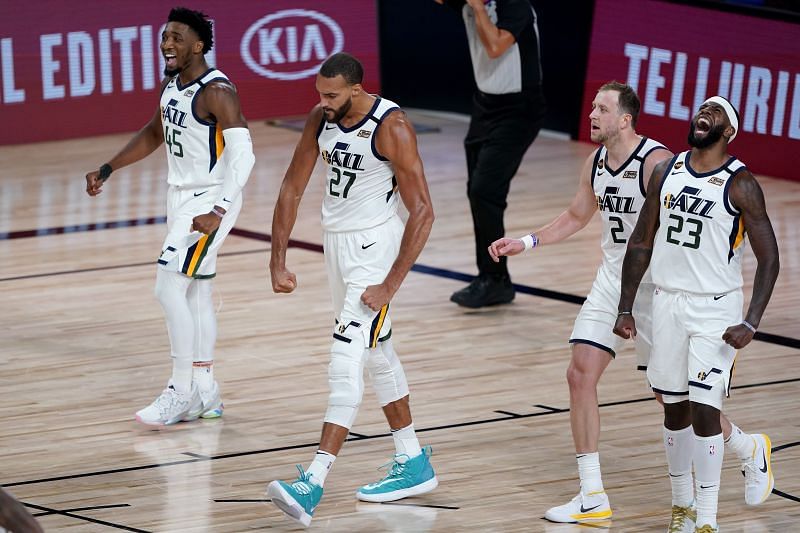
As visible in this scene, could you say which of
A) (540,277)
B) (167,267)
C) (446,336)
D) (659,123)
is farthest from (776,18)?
(167,267)

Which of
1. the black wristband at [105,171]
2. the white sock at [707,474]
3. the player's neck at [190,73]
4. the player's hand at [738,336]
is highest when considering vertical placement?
the player's neck at [190,73]

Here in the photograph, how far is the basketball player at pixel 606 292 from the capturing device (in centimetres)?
601

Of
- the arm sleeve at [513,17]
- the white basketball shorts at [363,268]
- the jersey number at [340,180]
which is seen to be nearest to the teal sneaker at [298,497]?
the white basketball shorts at [363,268]

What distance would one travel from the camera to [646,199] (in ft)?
19.0

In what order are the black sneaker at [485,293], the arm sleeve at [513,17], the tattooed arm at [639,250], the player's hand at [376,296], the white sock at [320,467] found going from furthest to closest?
the black sneaker at [485,293], the arm sleeve at [513,17], the player's hand at [376,296], the white sock at [320,467], the tattooed arm at [639,250]

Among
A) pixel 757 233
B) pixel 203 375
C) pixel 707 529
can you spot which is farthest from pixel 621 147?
→ pixel 203 375

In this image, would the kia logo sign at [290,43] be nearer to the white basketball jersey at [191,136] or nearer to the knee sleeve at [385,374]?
the white basketball jersey at [191,136]

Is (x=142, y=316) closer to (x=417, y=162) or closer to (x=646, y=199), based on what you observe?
(x=417, y=162)

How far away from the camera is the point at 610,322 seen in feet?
19.9

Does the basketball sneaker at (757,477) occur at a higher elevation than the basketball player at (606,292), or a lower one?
lower

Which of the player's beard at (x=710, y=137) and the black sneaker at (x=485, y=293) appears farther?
the black sneaker at (x=485, y=293)

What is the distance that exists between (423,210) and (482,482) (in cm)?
125

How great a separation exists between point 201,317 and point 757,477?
282cm

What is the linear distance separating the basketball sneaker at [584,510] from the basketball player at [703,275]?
45 centimetres
